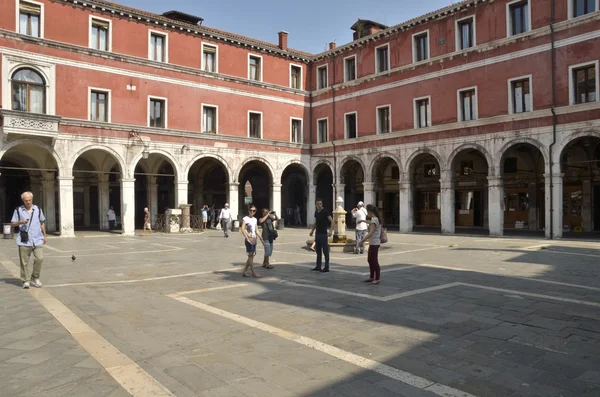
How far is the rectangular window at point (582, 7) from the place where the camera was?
18375mm

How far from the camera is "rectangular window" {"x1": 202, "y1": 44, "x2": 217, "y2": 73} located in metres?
25.5

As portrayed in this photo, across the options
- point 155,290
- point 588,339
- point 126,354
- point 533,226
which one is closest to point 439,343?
point 588,339

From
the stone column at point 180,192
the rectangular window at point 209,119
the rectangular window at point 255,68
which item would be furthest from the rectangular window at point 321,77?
the stone column at point 180,192

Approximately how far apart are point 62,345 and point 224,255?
28.8 feet

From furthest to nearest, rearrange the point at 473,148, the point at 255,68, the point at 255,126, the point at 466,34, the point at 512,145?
the point at 255,126, the point at 255,68, the point at 466,34, the point at 473,148, the point at 512,145

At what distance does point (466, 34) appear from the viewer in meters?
22.4

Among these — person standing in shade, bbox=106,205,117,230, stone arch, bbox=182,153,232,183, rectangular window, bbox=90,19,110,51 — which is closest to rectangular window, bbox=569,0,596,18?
stone arch, bbox=182,153,232,183

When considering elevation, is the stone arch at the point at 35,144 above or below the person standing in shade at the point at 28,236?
above

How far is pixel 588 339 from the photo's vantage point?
5203mm

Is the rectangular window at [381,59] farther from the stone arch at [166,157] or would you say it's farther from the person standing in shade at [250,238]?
the person standing in shade at [250,238]

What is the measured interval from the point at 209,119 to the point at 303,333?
21.9 m

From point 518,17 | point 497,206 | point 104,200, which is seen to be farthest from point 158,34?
point 497,206

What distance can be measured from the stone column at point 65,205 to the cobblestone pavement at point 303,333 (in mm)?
11342

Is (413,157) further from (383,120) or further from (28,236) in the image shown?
(28,236)
